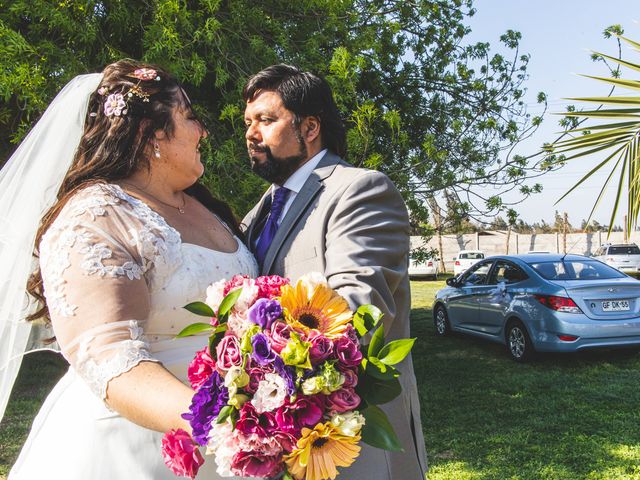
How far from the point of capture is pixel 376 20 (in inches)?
294

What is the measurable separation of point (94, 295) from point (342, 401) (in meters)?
0.77

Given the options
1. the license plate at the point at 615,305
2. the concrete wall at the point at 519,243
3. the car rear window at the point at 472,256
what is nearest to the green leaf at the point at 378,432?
the license plate at the point at 615,305

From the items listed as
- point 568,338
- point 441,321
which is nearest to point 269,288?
point 568,338

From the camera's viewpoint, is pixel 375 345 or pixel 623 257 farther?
pixel 623 257

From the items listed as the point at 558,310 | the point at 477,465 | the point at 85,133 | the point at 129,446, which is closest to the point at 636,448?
the point at 477,465

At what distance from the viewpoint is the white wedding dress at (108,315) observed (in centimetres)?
161

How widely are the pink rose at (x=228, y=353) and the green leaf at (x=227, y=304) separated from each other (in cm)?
6

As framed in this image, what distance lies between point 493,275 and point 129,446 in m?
9.21

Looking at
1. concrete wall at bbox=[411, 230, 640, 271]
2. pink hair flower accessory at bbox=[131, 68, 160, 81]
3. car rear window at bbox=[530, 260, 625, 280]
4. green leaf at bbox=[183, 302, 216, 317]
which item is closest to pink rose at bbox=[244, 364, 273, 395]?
green leaf at bbox=[183, 302, 216, 317]

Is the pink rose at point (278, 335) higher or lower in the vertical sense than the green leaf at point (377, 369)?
higher

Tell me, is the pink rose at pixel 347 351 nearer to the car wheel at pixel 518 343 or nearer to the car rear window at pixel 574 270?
the car wheel at pixel 518 343

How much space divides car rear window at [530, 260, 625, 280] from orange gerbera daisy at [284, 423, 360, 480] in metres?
8.48

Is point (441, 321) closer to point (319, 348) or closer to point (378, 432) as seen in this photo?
point (378, 432)

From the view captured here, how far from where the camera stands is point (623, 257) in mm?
25359
